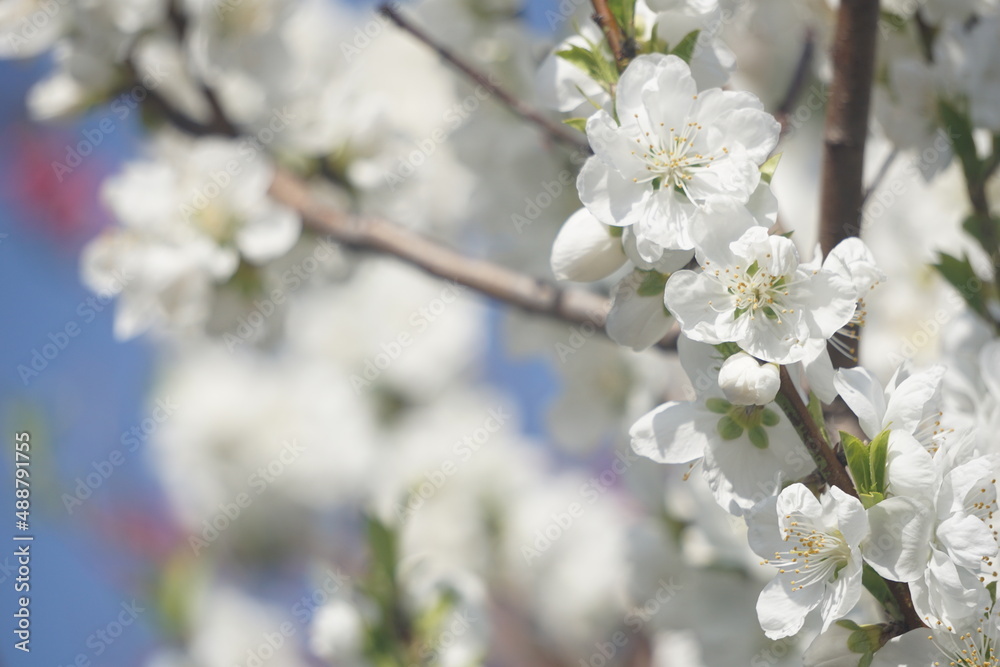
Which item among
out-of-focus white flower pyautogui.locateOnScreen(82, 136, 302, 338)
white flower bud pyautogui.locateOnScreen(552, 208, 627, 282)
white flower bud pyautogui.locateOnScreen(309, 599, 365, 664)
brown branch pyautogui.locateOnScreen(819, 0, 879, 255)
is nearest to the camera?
white flower bud pyautogui.locateOnScreen(552, 208, 627, 282)

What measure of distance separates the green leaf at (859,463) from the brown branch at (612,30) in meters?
0.32

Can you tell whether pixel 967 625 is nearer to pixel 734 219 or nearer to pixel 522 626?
pixel 734 219

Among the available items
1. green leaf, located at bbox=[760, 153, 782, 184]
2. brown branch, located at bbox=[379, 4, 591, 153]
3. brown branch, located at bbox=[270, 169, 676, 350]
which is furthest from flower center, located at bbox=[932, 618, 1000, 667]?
brown branch, located at bbox=[379, 4, 591, 153]

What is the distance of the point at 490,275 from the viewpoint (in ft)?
3.71

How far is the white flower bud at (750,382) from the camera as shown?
1.76 feet

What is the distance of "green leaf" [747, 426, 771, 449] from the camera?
61 centimetres

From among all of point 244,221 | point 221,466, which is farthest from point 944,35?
point 221,466

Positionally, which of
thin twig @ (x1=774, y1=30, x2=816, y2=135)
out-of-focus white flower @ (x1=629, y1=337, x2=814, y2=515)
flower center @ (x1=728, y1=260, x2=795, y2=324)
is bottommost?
thin twig @ (x1=774, y1=30, x2=816, y2=135)

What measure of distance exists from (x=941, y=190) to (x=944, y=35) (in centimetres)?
38

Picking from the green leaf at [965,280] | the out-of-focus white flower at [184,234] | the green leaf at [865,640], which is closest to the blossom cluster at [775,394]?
the green leaf at [865,640]

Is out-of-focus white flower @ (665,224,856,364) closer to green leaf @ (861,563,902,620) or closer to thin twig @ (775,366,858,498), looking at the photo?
thin twig @ (775,366,858,498)

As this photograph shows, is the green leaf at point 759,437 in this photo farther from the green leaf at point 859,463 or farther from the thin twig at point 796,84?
the thin twig at point 796,84

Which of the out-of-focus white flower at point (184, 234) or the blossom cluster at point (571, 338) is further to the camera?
the out-of-focus white flower at point (184, 234)

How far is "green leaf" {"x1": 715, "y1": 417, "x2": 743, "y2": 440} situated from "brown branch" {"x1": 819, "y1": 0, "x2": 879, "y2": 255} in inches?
10.8
